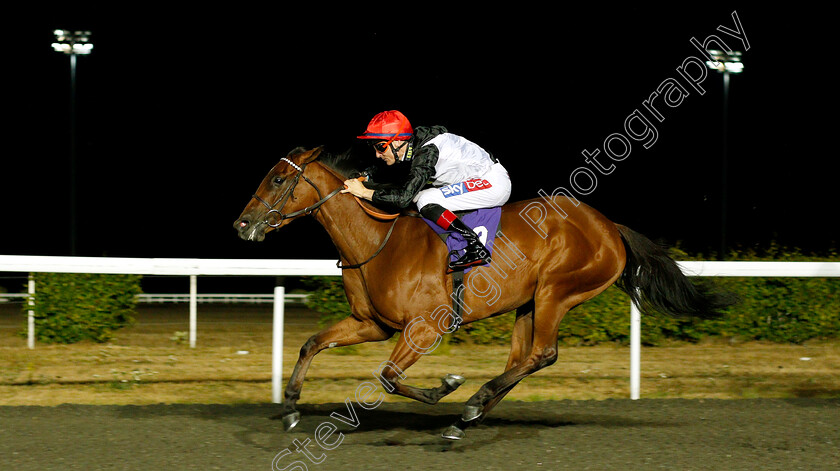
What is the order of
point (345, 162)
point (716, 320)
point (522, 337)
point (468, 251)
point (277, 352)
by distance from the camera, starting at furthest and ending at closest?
point (716, 320)
point (277, 352)
point (522, 337)
point (345, 162)
point (468, 251)

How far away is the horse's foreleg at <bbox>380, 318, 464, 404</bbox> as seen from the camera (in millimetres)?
4434

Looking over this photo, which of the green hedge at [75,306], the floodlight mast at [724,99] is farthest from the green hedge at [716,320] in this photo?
the floodlight mast at [724,99]

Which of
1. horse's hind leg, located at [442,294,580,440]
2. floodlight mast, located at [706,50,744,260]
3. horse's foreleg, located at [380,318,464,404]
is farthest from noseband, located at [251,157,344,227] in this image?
floodlight mast, located at [706,50,744,260]

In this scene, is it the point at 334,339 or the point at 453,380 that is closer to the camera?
the point at 453,380

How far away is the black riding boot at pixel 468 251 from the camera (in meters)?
4.58

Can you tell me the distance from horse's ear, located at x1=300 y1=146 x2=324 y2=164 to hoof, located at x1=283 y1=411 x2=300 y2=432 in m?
1.38

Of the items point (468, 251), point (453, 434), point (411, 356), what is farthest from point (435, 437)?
point (468, 251)

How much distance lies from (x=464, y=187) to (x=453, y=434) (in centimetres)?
135

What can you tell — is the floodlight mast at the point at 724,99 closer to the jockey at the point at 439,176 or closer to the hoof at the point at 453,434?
the jockey at the point at 439,176

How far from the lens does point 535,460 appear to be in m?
4.06

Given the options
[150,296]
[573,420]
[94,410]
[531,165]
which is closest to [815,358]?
[573,420]

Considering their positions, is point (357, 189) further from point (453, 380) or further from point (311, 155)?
point (453, 380)

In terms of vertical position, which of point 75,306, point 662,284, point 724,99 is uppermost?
point 724,99

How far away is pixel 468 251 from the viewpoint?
458cm
